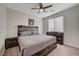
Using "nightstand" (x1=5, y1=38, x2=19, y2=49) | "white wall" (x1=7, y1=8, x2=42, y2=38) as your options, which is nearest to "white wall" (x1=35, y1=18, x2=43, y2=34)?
"white wall" (x1=7, y1=8, x2=42, y2=38)

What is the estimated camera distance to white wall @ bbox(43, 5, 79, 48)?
3436 millimetres

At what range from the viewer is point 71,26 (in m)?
3.73

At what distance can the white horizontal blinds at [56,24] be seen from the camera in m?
4.55

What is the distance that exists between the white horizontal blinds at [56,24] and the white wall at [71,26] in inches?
16.4

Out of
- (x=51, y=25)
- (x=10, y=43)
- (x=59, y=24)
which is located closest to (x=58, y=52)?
(x=59, y=24)

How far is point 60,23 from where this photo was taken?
15.3 ft

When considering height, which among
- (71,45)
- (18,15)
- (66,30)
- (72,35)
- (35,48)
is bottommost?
(71,45)

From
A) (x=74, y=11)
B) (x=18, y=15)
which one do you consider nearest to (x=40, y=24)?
(x=18, y=15)

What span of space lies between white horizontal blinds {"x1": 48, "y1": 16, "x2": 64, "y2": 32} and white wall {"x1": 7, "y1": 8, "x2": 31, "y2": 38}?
240 cm

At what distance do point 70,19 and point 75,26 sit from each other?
0.55 m

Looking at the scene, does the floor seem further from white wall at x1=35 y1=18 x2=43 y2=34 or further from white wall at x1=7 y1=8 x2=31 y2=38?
white wall at x1=35 y1=18 x2=43 y2=34

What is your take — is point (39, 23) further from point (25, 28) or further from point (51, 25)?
point (25, 28)

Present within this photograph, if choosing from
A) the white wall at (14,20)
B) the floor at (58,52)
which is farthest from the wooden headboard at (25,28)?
the floor at (58,52)

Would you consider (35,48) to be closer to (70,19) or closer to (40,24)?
(70,19)
